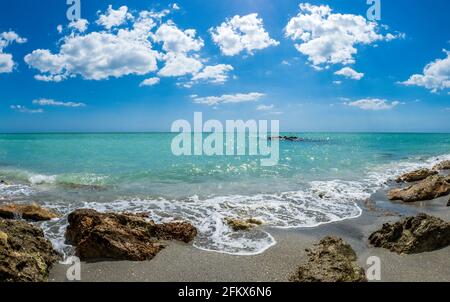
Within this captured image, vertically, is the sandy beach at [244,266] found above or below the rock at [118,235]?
below

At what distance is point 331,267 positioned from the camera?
23.1 ft

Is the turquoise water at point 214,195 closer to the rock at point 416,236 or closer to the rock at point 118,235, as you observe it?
the rock at point 118,235

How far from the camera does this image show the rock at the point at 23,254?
666 cm

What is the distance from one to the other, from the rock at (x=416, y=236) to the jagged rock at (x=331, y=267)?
6.06 ft

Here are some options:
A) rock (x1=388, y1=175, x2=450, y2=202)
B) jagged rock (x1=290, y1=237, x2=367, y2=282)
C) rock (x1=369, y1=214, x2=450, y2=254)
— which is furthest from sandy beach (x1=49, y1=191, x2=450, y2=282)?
Result: rock (x1=388, y1=175, x2=450, y2=202)

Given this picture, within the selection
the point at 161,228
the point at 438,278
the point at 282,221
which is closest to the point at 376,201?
the point at 282,221

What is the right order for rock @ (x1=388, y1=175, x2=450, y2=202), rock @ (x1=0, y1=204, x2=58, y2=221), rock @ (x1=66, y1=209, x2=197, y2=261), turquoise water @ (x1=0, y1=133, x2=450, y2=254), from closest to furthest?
rock @ (x1=66, y1=209, x2=197, y2=261)
turquoise water @ (x1=0, y1=133, x2=450, y2=254)
rock @ (x1=0, y1=204, x2=58, y2=221)
rock @ (x1=388, y1=175, x2=450, y2=202)

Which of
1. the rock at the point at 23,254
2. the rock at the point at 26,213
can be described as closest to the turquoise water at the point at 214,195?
the rock at the point at 26,213

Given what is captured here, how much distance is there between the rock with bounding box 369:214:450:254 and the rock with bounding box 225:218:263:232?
13.1 feet

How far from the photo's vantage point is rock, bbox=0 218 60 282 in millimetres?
6660

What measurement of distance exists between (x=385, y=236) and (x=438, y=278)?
220 centimetres

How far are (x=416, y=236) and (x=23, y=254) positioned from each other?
968 cm

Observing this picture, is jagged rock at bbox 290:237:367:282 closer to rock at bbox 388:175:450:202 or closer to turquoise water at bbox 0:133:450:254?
turquoise water at bbox 0:133:450:254

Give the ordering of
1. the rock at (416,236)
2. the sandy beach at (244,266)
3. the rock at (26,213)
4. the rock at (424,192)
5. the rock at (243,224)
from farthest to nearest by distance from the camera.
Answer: the rock at (424,192)
the rock at (26,213)
the rock at (243,224)
the rock at (416,236)
the sandy beach at (244,266)
